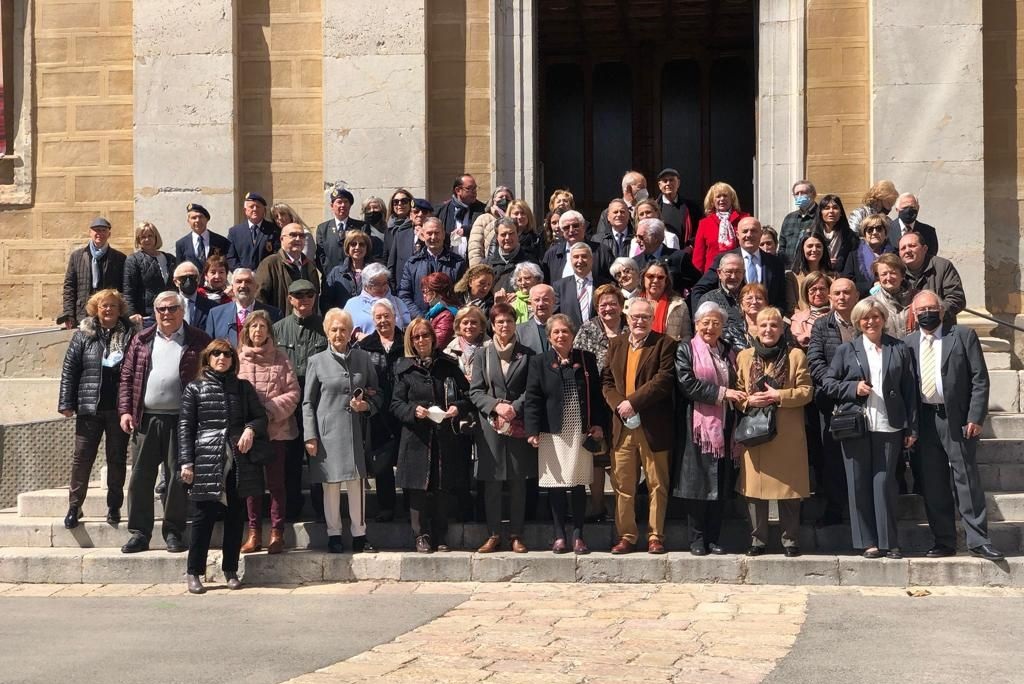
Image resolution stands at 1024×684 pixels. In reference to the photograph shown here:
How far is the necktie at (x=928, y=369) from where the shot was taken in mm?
10430

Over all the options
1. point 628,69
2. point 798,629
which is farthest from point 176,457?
point 628,69

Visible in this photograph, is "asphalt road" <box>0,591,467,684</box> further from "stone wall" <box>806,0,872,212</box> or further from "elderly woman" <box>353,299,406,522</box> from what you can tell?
"stone wall" <box>806,0,872,212</box>

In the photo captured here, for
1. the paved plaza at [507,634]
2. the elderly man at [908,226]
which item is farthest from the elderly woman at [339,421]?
the elderly man at [908,226]

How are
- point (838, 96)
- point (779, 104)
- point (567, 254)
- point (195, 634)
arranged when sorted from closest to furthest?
point (195, 634), point (567, 254), point (838, 96), point (779, 104)

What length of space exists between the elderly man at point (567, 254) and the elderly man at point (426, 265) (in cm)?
77

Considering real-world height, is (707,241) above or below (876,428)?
above

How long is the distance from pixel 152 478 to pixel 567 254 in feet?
11.9

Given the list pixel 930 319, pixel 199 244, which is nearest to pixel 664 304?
pixel 930 319

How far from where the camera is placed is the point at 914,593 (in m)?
9.79

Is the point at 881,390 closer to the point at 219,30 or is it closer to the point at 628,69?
the point at 219,30

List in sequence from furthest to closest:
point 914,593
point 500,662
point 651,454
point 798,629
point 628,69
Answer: point 628,69 → point 651,454 → point 914,593 → point 798,629 → point 500,662

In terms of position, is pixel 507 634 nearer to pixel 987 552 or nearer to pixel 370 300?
pixel 987 552

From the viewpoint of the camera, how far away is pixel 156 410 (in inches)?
429

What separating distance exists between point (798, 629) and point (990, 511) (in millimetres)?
2924
